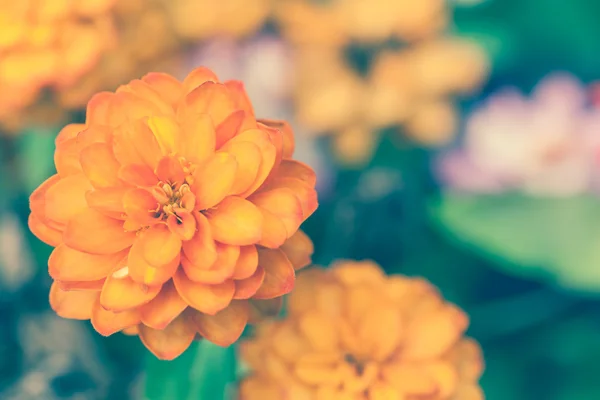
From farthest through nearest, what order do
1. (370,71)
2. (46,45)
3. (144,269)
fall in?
(370,71) < (46,45) < (144,269)

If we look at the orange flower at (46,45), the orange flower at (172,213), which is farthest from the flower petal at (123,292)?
the orange flower at (46,45)

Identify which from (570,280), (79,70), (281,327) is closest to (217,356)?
(281,327)

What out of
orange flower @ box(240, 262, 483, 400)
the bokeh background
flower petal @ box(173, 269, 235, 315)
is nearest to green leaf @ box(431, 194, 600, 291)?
the bokeh background

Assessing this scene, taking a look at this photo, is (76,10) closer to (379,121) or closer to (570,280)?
(379,121)

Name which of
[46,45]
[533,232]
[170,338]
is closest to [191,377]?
[170,338]

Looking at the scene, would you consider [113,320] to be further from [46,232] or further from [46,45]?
[46,45]

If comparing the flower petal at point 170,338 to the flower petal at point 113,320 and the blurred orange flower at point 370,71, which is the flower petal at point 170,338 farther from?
the blurred orange flower at point 370,71

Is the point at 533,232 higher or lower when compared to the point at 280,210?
lower
